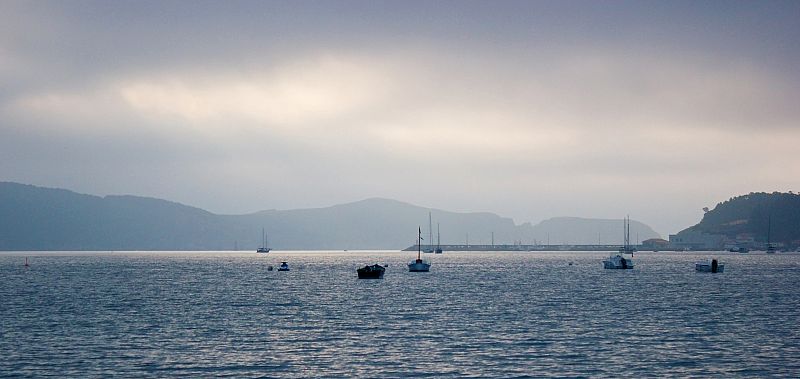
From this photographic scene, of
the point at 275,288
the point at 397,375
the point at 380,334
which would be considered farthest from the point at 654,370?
the point at 275,288

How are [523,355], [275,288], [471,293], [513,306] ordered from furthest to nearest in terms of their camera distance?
1. [275,288]
2. [471,293]
3. [513,306]
4. [523,355]

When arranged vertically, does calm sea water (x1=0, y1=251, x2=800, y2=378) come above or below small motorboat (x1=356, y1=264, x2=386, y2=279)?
below

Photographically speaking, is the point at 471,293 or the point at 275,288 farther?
the point at 275,288

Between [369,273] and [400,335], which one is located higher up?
[369,273]

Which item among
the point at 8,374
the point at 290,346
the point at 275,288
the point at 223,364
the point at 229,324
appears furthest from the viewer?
the point at 275,288

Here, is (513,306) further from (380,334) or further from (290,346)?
(290,346)

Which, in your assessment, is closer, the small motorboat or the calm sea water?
the calm sea water

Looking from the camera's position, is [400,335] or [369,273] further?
[369,273]

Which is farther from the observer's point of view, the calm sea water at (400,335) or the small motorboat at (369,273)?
the small motorboat at (369,273)

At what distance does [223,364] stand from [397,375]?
1147 cm

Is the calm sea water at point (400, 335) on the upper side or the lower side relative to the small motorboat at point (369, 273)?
lower

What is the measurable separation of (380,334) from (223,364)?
18836mm

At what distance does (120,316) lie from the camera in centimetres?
8462

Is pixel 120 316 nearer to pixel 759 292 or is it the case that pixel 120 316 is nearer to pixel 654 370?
pixel 654 370
